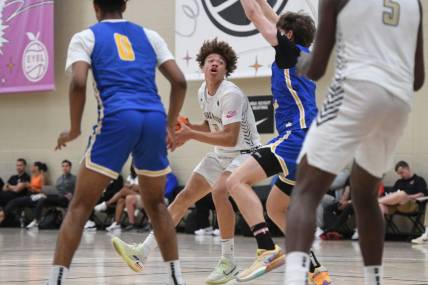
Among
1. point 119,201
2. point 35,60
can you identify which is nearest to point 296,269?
point 119,201

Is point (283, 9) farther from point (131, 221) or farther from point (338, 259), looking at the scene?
point (338, 259)

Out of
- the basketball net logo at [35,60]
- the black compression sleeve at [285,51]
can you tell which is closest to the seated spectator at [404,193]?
the black compression sleeve at [285,51]

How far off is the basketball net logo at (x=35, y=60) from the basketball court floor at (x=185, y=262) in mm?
5739

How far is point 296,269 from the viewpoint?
3648 mm

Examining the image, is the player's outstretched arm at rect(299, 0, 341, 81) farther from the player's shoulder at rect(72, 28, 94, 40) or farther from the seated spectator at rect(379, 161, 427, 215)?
the seated spectator at rect(379, 161, 427, 215)

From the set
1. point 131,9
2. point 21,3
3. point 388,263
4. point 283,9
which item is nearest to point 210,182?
point 388,263

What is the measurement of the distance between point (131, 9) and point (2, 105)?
4216mm

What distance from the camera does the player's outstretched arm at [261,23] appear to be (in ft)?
17.5

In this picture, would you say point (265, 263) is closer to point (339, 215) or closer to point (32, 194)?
point (339, 215)

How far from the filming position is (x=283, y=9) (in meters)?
13.9

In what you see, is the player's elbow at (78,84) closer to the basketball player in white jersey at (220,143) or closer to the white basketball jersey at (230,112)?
the basketball player in white jersey at (220,143)

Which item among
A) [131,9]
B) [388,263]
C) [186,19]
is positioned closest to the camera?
[388,263]

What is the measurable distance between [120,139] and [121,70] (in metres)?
0.40

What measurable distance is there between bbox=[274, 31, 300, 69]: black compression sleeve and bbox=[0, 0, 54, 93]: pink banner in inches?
488
